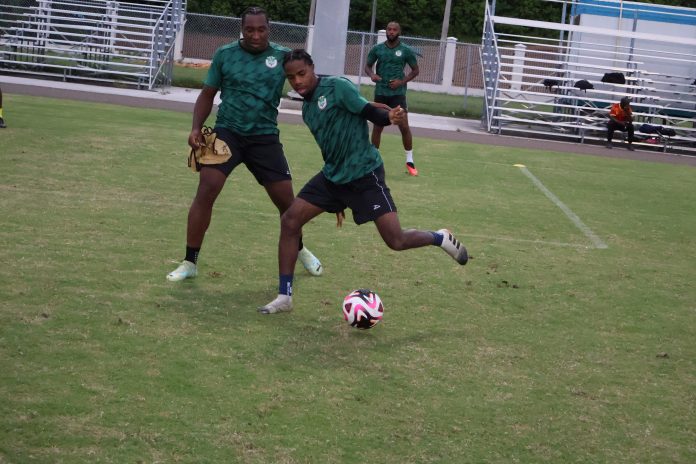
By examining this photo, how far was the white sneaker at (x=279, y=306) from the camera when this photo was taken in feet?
22.6

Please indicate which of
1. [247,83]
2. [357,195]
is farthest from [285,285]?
[247,83]

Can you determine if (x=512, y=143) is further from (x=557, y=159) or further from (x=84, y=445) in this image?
Answer: (x=84, y=445)

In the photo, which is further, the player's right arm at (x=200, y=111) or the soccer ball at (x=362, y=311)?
the player's right arm at (x=200, y=111)

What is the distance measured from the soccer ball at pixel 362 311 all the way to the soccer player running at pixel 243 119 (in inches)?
58.6

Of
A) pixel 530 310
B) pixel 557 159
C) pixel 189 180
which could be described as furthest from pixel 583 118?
pixel 530 310

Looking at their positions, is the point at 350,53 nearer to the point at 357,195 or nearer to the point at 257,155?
the point at 257,155

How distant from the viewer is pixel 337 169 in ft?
22.6

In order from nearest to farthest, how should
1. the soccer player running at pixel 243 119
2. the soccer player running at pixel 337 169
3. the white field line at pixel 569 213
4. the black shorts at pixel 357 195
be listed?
1. the soccer player running at pixel 337 169
2. the black shorts at pixel 357 195
3. the soccer player running at pixel 243 119
4. the white field line at pixel 569 213

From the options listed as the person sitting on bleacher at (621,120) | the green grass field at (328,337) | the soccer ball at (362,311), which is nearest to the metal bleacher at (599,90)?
the person sitting on bleacher at (621,120)

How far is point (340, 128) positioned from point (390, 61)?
345 inches

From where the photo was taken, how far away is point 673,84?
938 inches

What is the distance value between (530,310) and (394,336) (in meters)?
1.43

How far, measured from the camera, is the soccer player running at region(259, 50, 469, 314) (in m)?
6.63

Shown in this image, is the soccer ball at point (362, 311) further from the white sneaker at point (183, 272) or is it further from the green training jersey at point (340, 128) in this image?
the white sneaker at point (183, 272)
